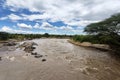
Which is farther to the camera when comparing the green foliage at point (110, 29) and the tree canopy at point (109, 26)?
the tree canopy at point (109, 26)

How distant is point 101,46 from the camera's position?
4028 cm

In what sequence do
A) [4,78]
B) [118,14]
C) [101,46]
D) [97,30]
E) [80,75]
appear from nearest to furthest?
[4,78], [80,75], [118,14], [97,30], [101,46]

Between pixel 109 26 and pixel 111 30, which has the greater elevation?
pixel 109 26

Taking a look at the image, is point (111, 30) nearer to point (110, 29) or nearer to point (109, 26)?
point (110, 29)

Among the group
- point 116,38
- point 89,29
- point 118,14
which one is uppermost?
point 118,14

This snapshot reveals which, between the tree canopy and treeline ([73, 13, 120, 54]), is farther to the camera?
the tree canopy

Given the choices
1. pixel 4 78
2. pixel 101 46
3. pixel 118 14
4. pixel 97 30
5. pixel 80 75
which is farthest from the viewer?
pixel 101 46

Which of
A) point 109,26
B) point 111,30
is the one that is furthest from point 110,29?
point 109,26

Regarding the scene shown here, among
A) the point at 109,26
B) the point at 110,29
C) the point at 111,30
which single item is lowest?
the point at 111,30

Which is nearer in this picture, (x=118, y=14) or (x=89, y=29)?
(x=118, y=14)

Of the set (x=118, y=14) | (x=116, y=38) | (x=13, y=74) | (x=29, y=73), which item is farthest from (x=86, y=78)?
(x=118, y=14)

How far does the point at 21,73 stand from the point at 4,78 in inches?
82.3

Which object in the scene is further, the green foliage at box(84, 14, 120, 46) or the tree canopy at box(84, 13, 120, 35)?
the tree canopy at box(84, 13, 120, 35)

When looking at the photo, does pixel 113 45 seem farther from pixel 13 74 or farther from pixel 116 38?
pixel 13 74
